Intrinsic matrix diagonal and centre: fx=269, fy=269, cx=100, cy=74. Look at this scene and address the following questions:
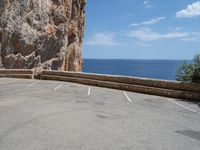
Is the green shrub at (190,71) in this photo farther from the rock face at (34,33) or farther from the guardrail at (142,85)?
the rock face at (34,33)

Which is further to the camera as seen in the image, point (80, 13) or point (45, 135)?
point (80, 13)

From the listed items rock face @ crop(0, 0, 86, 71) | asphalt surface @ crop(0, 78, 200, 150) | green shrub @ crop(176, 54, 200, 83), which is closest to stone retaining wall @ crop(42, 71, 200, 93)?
green shrub @ crop(176, 54, 200, 83)

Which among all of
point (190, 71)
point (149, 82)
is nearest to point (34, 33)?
point (149, 82)

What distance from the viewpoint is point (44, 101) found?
1218 centimetres

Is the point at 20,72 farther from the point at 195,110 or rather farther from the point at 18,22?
the point at 195,110

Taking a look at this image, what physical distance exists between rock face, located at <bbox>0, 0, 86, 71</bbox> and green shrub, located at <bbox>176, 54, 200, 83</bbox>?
1891 cm

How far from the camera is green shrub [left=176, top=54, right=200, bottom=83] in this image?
15.6 m

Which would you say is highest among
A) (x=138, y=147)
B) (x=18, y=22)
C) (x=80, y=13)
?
(x=80, y=13)

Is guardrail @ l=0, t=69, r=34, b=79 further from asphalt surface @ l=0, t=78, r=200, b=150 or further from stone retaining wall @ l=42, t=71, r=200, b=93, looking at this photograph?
asphalt surface @ l=0, t=78, r=200, b=150

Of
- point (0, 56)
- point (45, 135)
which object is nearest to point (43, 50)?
point (0, 56)

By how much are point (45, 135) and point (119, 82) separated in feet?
36.6

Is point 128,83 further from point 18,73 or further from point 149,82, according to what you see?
point 18,73

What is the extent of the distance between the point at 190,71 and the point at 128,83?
393 cm

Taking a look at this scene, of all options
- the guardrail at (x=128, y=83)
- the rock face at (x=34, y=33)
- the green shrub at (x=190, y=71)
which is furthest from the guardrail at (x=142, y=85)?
the rock face at (x=34, y=33)
